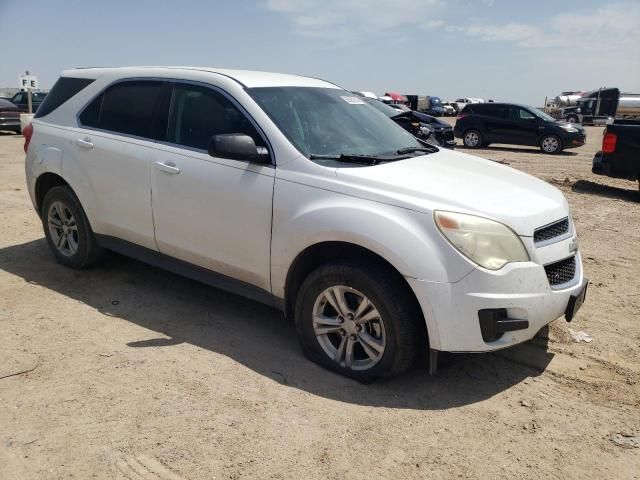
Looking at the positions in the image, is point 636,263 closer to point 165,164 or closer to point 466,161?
point 466,161

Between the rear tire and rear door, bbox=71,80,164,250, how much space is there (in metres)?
16.9

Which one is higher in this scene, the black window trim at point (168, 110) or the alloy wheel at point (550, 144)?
the black window trim at point (168, 110)

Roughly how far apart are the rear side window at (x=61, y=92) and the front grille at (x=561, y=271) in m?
4.09

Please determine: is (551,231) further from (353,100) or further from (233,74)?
(233,74)

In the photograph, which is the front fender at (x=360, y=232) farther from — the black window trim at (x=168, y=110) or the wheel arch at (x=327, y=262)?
the black window trim at (x=168, y=110)

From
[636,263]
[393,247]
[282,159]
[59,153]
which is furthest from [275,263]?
[636,263]

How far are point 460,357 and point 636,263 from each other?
3247mm

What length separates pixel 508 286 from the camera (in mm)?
2994

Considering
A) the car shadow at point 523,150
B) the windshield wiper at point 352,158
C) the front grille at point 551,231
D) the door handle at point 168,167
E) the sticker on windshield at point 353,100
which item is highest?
the sticker on windshield at point 353,100

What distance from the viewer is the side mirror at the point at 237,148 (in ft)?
11.5

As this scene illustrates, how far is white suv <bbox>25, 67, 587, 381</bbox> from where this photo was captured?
9.94ft

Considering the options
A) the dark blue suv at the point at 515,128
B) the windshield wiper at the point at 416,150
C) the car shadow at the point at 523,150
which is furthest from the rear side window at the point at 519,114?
the windshield wiper at the point at 416,150

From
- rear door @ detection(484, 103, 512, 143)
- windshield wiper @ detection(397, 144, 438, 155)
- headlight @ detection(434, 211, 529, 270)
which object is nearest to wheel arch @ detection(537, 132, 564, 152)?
rear door @ detection(484, 103, 512, 143)

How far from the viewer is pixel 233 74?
4.13 m
